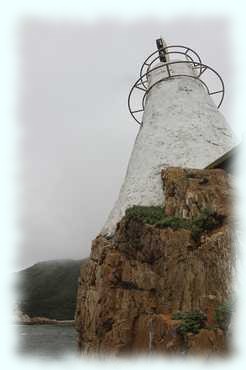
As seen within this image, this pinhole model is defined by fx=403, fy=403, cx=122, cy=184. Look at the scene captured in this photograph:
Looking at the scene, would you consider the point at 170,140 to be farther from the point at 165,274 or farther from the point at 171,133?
the point at 165,274

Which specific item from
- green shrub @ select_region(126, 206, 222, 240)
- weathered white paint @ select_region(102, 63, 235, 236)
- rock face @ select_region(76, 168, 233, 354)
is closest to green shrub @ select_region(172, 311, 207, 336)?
rock face @ select_region(76, 168, 233, 354)

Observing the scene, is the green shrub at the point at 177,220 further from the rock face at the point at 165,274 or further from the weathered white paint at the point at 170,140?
the weathered white paint at the point at 170,140

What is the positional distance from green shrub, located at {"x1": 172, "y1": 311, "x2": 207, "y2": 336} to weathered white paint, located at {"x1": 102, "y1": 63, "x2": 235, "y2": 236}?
5737 millimetres

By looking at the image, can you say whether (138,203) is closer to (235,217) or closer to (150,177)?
(150,177)

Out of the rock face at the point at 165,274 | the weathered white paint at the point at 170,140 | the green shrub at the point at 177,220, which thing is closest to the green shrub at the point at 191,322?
the rock face at the point at 165,274

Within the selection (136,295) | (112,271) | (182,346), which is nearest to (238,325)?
(182,346)

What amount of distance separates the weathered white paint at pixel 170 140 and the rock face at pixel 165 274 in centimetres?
215

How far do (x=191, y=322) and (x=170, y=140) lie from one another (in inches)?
388

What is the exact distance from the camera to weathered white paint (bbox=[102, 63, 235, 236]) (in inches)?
614

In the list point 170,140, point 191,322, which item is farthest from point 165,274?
point 170,140

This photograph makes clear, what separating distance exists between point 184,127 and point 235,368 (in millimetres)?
13084

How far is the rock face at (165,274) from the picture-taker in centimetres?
942

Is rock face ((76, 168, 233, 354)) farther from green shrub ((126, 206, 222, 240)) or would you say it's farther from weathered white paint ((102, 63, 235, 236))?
weathered white paint ((102, 63, 235, 236))

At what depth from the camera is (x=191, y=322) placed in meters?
8.77
